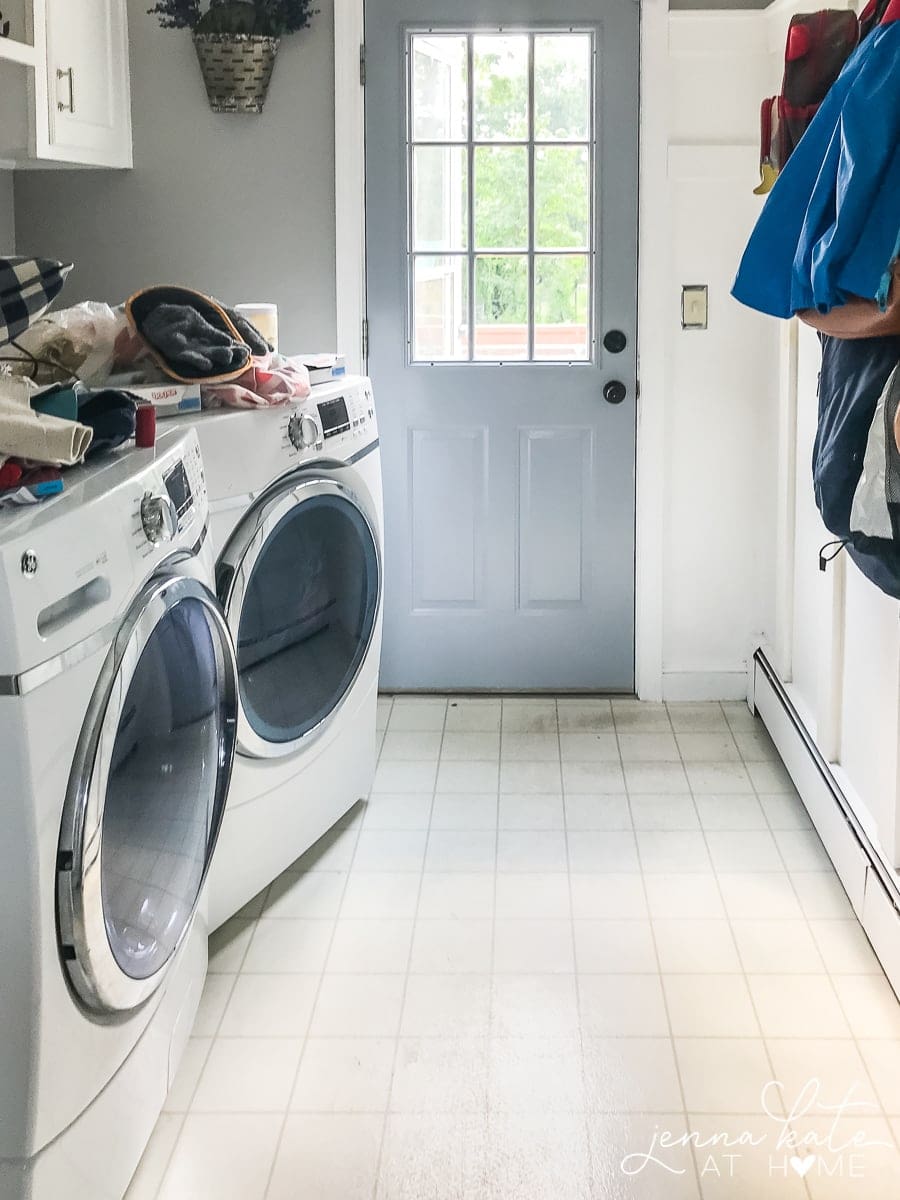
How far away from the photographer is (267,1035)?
82.0 inches

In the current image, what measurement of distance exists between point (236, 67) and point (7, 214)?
29.2 inches

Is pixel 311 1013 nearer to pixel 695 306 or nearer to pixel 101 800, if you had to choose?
pixel 101 800

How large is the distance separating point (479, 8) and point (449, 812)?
2.04 metres

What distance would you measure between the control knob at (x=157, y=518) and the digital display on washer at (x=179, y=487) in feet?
0.17

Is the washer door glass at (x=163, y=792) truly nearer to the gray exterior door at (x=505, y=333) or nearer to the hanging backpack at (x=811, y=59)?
the hanging backpack at (x=811, y=59)

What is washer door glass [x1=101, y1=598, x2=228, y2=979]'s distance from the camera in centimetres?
153

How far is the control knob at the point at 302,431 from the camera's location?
91.4 inches

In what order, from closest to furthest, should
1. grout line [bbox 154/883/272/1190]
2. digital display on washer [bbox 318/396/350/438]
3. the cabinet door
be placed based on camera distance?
1. grout line [bbox 154/883/272/1190]
2. digital display on washer [bbox 318/396/350/438]
3. the cabinet door

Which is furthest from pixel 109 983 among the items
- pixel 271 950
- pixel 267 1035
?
pixel 271 950

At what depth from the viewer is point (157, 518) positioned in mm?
1566

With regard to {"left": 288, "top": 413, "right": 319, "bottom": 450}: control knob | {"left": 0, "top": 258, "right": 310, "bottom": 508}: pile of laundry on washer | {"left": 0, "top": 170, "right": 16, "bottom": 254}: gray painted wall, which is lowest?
{"left": 288, "top": 413, "right": 319, "bottom": 450}: control knob

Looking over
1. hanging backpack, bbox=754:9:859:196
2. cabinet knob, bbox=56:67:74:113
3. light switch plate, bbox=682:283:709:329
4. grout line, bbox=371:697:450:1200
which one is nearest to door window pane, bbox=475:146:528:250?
light switch plate, bbox=682:283:709:329

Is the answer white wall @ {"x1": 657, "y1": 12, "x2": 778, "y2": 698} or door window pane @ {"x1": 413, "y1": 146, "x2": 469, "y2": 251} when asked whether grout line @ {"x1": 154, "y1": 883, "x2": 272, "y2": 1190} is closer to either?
white wall @ {"x1": 657, "y1": 12, "x2": 778, "y2": 698}

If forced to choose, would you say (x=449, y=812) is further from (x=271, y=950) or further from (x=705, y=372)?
(x=705, y=372)
